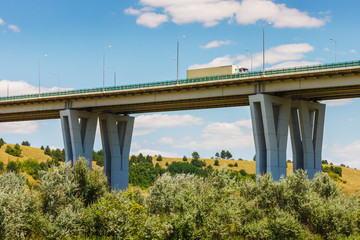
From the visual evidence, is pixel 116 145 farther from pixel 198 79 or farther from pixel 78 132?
pixel 198 79

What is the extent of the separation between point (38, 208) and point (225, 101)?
4081 cm

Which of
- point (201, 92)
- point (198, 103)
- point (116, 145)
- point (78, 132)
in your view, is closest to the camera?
point (201, 92)

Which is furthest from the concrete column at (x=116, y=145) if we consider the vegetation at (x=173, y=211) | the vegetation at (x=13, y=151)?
the vegetation at (x=13, y=151)

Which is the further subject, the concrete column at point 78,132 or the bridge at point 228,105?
the concrete column at point 78,132

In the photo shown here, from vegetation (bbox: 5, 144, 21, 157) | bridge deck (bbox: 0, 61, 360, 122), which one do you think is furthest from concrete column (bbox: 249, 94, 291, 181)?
vegetation (bbox: 5, 144, 21, 157)

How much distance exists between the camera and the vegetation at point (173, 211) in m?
40.4

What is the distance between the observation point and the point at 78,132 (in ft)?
291

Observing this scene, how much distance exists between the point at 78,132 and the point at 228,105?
27.4 m

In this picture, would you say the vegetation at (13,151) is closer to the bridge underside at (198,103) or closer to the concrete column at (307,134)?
the bridge underside at (198,103)

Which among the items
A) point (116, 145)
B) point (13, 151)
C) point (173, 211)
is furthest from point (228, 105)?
point (13, 151)

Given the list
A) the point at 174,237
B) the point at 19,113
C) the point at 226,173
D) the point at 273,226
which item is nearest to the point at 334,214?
the point at 273,226

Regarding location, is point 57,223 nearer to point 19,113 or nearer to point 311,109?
point 311,109

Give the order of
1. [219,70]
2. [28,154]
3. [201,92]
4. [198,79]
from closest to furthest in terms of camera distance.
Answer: [219,70] < [198,79] < [201,92] < [28,154]

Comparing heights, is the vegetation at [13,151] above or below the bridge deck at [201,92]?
below
